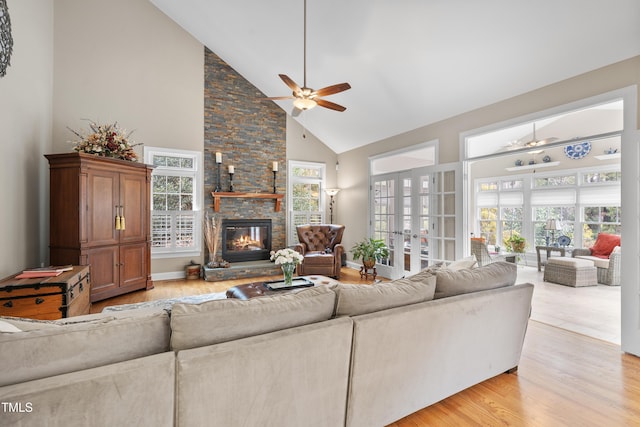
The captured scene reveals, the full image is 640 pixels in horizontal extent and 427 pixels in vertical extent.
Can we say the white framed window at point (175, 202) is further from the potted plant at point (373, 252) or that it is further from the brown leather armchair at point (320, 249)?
the potted plant at point (373, 252)

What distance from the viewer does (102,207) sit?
4.11 m

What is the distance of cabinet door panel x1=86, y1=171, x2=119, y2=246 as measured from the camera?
13.0ft

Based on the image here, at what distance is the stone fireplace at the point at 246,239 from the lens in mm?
6180

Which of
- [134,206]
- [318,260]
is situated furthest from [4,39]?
[318,260]

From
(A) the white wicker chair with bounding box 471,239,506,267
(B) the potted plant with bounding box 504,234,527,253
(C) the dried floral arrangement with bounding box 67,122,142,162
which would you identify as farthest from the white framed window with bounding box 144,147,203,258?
Answer: (B) the potted plant with bounding box 504,234,527,253

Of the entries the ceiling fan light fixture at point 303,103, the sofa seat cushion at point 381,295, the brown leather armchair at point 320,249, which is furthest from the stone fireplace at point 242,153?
the sofa seat cushion at point 381,295

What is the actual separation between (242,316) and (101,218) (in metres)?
3.81

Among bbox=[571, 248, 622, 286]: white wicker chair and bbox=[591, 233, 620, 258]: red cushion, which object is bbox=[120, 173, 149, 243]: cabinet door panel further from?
bbox=[591, 233, 620, 258]: red cushion

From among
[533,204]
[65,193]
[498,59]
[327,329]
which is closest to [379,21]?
[498,59]

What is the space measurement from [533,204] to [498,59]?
5.40m

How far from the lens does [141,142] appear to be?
5.29 m

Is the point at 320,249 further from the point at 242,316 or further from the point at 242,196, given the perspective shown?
the point at 242,316

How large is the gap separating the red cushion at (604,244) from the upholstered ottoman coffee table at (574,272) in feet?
2.95

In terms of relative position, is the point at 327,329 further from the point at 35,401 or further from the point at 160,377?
the point at 35,401
